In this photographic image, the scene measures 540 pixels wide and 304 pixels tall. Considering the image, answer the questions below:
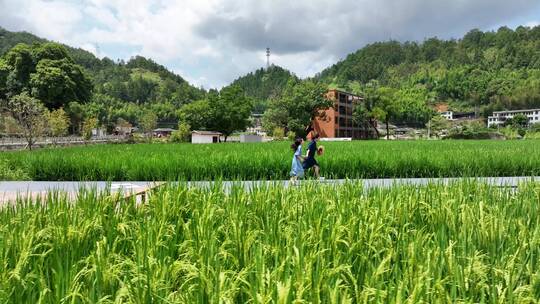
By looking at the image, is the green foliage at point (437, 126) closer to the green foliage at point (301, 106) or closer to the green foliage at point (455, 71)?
the green foliage at point (455, 71)

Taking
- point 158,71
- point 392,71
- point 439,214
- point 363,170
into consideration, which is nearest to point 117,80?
point 158,71

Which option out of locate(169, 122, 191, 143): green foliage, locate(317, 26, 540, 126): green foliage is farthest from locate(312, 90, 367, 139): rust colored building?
locate(169, 122, 191, 143): green foliage

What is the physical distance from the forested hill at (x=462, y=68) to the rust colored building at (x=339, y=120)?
43489 millimetres

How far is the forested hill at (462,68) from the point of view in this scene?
105m

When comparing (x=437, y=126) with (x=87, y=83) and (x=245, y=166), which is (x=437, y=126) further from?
(x=245, y=166)

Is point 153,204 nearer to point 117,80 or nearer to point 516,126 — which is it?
point 516,126

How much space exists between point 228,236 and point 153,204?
1.79 meters

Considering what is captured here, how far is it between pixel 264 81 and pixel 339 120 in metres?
100

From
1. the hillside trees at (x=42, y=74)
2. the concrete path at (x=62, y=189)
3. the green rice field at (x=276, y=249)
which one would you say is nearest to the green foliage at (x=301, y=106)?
the hillside trees at (x=42, y=74)

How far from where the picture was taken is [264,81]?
172875mm

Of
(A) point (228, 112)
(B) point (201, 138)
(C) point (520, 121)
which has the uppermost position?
(A) point (228, 112)

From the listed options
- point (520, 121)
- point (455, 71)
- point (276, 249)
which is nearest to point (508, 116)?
point (520, 121)

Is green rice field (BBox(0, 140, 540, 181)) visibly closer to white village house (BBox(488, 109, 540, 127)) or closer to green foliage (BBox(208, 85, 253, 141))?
green foliage (BBox(208, 85, 253, 141))

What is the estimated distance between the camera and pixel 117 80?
5236 inches
